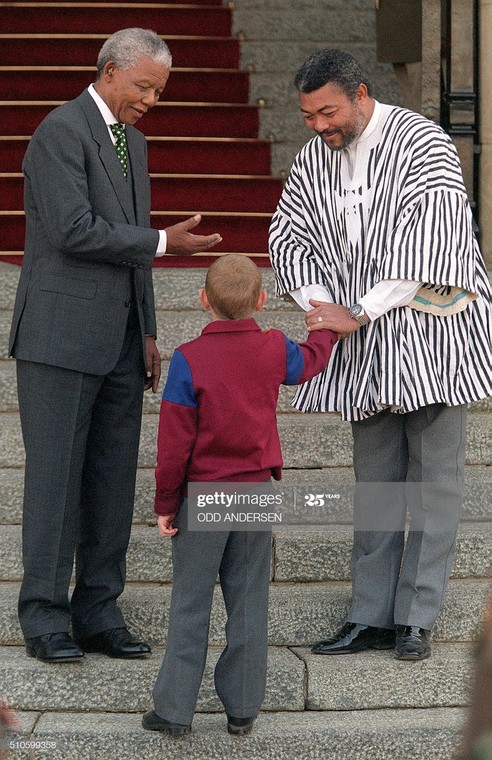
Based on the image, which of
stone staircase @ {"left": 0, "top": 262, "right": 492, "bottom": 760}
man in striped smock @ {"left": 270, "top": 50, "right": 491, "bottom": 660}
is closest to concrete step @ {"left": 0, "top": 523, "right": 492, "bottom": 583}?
stone staircase @ {"left": 0, "top": 262, "right": 492, "bottom": 760}

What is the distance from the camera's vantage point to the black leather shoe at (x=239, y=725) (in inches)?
105

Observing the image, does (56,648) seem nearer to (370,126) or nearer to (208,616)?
(208,616)

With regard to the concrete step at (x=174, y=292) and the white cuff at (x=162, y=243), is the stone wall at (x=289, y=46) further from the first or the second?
the white cuff at (x=162, y=243)

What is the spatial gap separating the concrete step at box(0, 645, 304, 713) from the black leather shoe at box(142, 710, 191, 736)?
198mm

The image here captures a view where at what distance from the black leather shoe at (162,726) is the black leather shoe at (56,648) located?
31 centimetres

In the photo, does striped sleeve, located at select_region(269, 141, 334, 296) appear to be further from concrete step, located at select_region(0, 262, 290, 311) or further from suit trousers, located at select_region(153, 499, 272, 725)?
concrete step, located at select_region(0, 262, 290, 311)

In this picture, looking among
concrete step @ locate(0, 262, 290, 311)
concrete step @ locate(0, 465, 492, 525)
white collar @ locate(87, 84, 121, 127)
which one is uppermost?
white collar @ locate(87, 84, 121, 127)

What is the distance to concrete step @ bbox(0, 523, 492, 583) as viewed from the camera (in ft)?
11.1

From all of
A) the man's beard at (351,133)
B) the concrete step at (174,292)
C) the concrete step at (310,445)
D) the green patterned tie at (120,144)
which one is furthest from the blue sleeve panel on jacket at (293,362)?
the concrete step at (174,292)

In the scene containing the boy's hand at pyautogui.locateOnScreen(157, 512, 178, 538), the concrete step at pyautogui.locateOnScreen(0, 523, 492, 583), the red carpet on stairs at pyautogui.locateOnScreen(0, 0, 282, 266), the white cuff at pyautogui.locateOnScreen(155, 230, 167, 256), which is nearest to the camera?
the boy's hand at pyautogui.locateOnScreen(157, 512, 178, 538)

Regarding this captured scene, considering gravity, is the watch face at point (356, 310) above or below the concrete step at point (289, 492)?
above

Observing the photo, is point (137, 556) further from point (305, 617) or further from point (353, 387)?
point (353, 387)

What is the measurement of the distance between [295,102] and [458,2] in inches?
57.7

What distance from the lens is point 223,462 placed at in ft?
8.29
